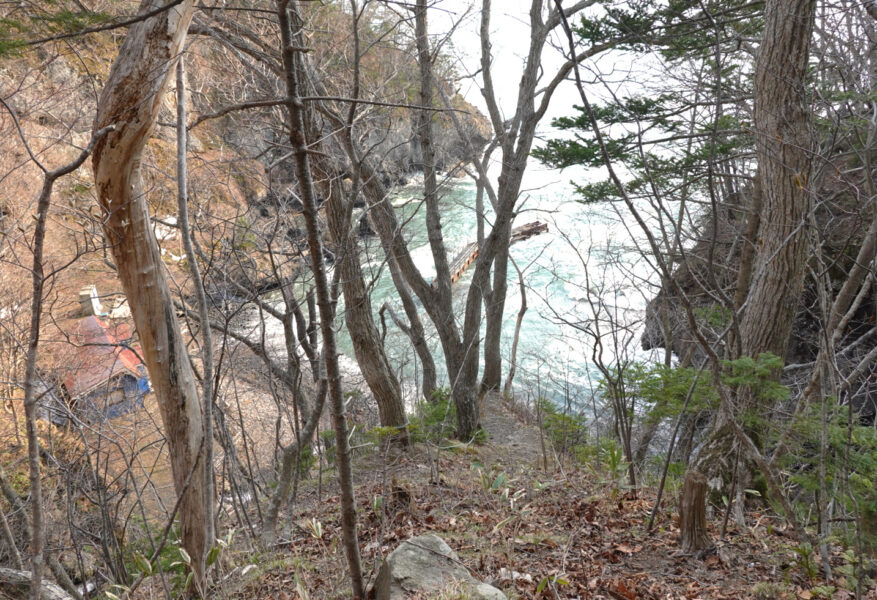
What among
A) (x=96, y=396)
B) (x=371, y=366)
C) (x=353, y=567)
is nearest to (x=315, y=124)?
(x=371, y=366)

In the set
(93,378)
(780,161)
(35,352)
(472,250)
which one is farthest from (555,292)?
(35,352)

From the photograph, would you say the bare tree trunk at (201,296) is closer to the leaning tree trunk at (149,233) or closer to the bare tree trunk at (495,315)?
the leaning tree trunk at (149,233)

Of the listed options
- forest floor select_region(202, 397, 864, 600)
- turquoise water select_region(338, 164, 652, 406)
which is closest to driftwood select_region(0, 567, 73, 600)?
forest floor select_region(202, 397, 864, 600)

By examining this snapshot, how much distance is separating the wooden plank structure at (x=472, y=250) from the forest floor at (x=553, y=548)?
37.0 feet

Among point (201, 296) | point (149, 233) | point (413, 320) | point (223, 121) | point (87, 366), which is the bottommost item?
point (87, 366)

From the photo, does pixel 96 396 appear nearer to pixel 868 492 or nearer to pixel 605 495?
pixel 605 495

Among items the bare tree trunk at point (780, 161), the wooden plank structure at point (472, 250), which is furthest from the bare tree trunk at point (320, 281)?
the wooden plank structure at point (472, 250)

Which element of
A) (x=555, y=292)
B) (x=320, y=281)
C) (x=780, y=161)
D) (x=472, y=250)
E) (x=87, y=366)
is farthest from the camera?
(x=472, y=250)

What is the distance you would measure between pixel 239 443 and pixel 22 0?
419 inches

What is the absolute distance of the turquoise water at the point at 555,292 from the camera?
40.4 feet

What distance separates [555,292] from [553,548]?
516 inches

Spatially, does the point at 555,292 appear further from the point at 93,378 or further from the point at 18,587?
the point at 18,587

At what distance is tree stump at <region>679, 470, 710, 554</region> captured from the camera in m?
3.54

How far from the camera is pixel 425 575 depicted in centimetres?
284
